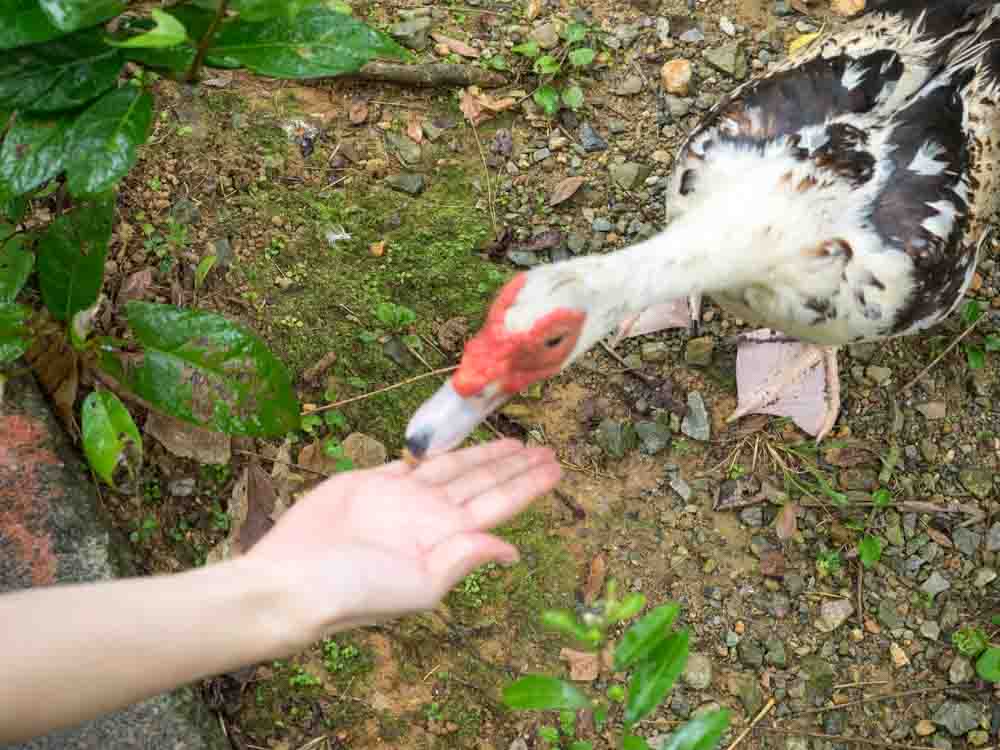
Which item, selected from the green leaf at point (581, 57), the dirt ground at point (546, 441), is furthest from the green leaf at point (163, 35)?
the green leaf at point (581, 57)

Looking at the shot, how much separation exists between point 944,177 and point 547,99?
1.63 meters

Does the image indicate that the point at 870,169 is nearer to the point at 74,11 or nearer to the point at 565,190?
the point at 565,190

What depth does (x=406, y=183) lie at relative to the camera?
3.72 metres

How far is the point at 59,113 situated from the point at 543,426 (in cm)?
→ 180

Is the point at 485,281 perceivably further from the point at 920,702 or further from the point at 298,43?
the point at 920,702

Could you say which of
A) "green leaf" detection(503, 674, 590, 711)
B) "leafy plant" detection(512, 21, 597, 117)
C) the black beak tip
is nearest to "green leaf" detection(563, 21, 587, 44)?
"leafy plant" detection(512, 21, 597, 117)

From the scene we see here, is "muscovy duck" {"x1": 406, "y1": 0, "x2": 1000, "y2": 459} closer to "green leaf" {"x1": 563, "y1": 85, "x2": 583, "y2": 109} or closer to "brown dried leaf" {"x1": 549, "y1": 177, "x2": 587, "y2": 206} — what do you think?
"brown dried leaf" {"x1": 549, "y1": 177, "x2": 587, "y2": 206}

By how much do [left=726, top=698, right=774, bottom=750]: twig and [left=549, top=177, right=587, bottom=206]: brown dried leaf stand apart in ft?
6.39

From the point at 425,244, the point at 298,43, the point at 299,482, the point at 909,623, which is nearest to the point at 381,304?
the point at 425,244

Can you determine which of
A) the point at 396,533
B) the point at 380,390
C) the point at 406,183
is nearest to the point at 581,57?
the point at 406,183

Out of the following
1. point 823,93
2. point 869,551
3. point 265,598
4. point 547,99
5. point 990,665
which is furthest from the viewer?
point 547,99

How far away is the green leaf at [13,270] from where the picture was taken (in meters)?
2.76

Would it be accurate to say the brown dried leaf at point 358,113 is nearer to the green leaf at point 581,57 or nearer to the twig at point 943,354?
the green leaf at point 581,57

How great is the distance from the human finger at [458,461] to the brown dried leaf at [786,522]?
1.26 meters
